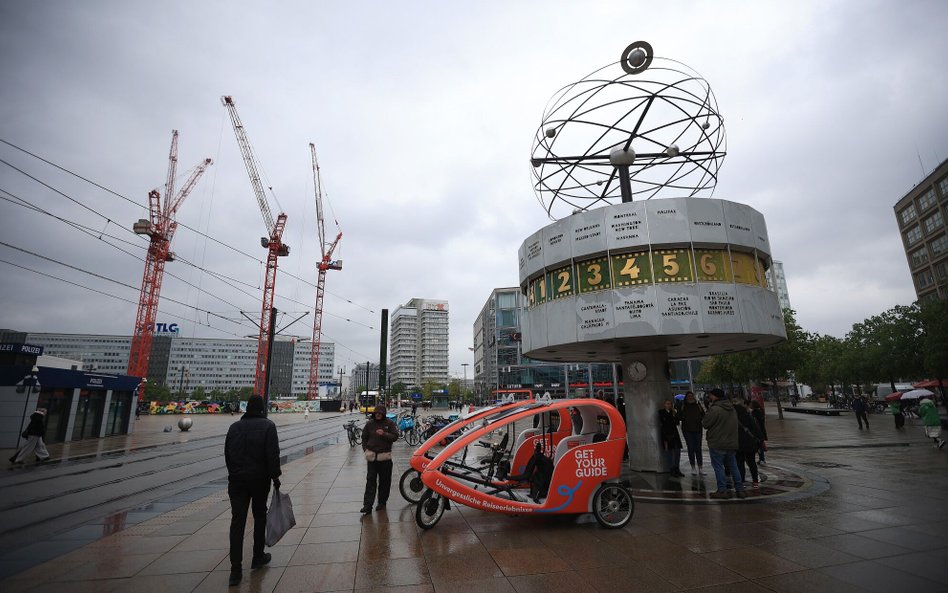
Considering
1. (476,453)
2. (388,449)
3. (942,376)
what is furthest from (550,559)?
(942,376)

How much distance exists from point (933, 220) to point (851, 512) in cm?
7686

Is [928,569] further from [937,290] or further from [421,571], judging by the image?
[937,290]

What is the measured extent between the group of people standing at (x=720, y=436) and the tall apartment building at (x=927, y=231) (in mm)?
64749

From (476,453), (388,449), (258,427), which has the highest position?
(258,427)

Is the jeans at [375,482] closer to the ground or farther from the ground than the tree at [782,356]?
closer to the ground

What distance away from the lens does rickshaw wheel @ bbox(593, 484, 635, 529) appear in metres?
6.73

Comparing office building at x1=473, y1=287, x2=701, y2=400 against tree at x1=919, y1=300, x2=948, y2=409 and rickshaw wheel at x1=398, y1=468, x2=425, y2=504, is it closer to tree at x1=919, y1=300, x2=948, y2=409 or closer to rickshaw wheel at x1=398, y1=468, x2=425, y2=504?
tree at x1=919, y1=300, x2=948, y2=409

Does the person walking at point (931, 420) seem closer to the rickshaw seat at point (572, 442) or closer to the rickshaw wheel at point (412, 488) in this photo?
the rickshaw seat at point (572, 442)

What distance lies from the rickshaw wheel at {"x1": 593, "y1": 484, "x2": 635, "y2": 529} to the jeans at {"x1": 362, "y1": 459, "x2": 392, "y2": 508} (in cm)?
368

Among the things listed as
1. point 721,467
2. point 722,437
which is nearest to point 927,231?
point 721,467

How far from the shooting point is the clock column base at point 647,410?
11281mm

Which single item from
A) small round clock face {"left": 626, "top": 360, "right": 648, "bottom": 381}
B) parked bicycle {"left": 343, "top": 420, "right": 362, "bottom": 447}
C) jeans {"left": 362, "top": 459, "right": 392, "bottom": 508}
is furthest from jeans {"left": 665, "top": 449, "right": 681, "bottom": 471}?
parked bicycle {"left": 343, "top": 420, "right": 362, "bottom": 447}

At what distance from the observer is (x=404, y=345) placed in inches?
7274

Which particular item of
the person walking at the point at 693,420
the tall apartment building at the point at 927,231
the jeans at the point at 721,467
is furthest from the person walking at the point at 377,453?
the tall apartment building at the point at 927,231
